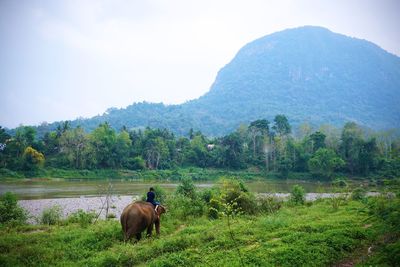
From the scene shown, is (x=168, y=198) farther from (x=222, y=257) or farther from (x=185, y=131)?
(x=185, y=131)

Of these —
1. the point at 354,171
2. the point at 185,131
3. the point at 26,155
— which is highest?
the point at 185,131

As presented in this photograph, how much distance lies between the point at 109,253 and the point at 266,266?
17.7 feet

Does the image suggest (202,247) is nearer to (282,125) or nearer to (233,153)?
(233,153)

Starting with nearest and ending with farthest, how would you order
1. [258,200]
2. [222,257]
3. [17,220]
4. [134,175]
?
[222,257]
[17,220]
[258,200]
[134,175]

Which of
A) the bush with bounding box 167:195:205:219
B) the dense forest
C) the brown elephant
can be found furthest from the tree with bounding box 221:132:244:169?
the brown elephant

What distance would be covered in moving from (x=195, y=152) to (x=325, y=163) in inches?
1343

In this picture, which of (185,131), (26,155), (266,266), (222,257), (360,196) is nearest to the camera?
(266,266)

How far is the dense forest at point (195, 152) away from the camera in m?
68.5

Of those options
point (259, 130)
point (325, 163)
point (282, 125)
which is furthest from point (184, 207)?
point (282, 125)

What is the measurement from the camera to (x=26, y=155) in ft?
206

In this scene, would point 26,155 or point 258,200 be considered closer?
point 258,200

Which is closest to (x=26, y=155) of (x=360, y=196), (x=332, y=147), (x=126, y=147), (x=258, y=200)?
(x=126, y=147)

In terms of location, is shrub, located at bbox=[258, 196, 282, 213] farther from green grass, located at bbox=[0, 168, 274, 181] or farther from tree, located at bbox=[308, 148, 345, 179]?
tree, located at bbox=[308, 148, 345, 179]

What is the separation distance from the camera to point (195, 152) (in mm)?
85250
